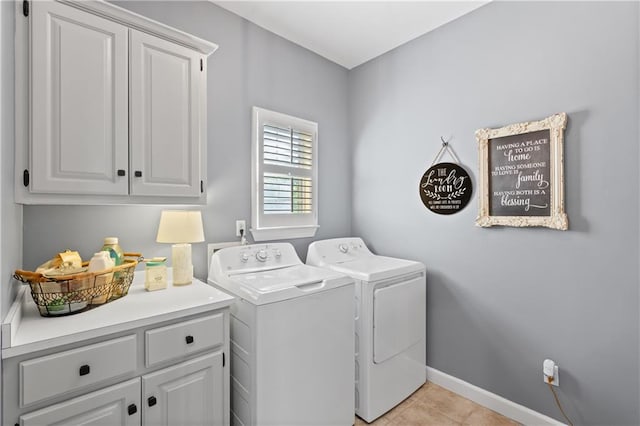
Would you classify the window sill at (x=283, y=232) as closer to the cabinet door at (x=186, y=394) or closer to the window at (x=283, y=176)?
the window at (x=283, y=176)

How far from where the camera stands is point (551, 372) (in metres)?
1.78

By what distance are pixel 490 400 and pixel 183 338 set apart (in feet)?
6.76

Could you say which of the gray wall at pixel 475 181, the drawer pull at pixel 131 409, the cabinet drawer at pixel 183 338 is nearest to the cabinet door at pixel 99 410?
the drawer pull at pixel 131 409

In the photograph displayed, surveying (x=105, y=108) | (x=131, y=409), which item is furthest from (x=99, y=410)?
(x=105, y=108)

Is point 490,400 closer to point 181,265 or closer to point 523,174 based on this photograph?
point 523,174

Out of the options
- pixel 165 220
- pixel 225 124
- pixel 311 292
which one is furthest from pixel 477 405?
pixel 225 124

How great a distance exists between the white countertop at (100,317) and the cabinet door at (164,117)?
1.73ft

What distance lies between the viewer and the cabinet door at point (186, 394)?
1247 millimetres

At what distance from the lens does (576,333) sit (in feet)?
5.73

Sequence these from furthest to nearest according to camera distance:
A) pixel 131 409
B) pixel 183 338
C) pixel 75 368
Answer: pixel 183 338 < pixel 131 409 < pixel 75 368

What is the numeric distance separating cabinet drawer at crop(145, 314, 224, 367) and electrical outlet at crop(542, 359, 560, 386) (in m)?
1.88

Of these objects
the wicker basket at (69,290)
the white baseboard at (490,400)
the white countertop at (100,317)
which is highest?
the wicker basket at (69,290)

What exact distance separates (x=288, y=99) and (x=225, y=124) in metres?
0.66

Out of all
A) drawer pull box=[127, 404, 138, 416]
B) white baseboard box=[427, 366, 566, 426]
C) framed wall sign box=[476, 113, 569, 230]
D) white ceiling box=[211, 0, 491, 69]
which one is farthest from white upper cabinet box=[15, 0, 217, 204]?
white baseboard box=[427, 366, 566, 426]
